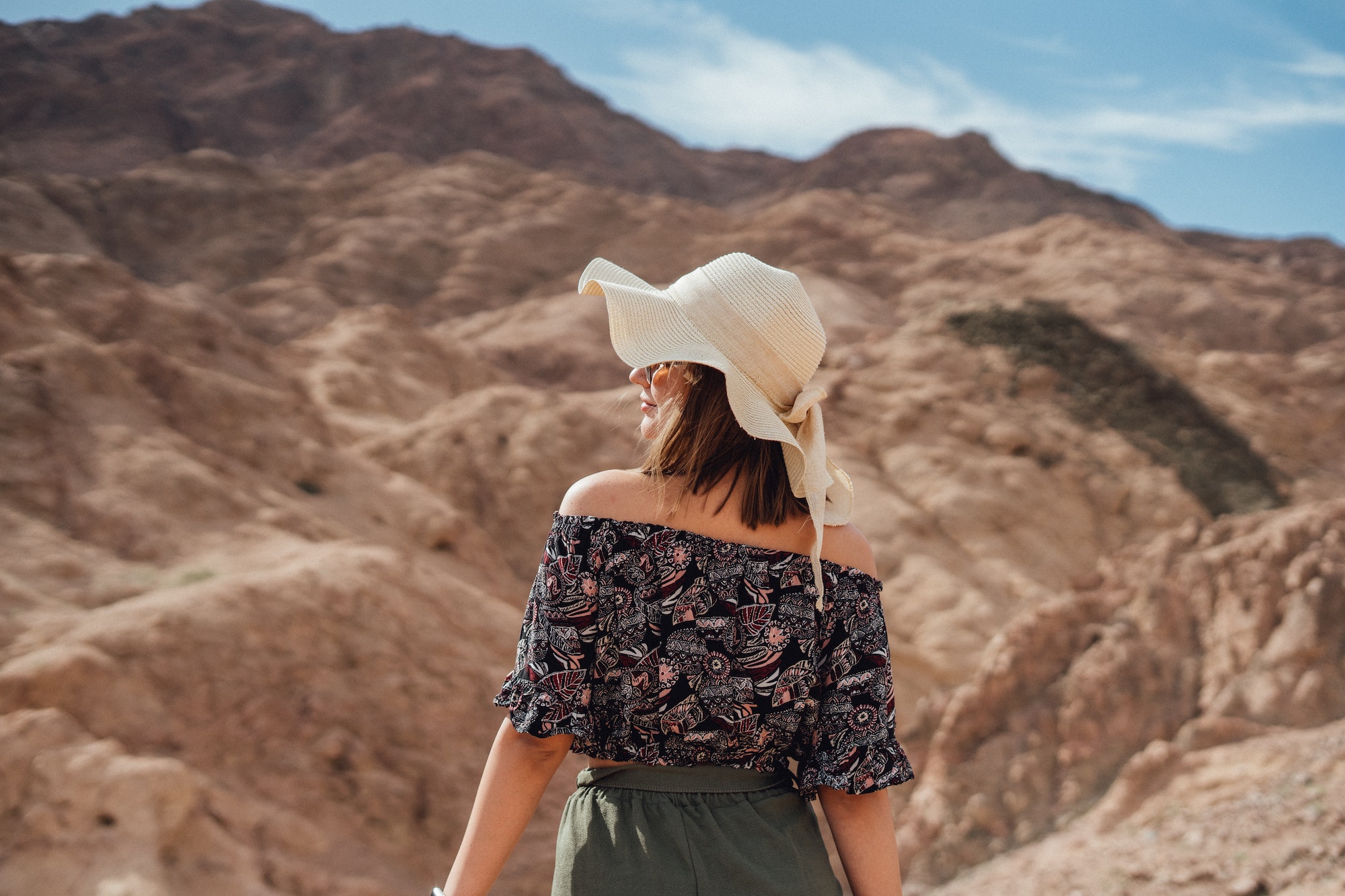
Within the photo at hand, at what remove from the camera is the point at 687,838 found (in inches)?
57.7

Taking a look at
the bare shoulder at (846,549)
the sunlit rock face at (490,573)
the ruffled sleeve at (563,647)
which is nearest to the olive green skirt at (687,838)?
the ruffled sleeve at (563,647)

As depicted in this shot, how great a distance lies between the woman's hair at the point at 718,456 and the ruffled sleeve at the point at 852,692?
17 centimetres

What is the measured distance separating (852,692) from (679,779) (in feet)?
1.01

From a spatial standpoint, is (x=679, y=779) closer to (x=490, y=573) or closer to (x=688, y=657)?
(x=688, y=657)

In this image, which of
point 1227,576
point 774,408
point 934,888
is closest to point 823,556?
point 774,408

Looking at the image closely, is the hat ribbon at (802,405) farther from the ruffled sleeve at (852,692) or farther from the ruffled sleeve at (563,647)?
the ruffled sleeve at (563,647)

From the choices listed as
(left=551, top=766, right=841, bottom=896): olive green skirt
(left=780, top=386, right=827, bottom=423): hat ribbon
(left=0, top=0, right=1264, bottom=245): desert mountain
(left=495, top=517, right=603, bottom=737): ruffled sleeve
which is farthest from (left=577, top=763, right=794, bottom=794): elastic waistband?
(left=0, top=0, right=1264, bottom=245): desert mountain

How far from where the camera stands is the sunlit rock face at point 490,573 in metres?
5.61

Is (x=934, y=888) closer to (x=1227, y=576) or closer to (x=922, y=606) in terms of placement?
(x=1227, y=576)

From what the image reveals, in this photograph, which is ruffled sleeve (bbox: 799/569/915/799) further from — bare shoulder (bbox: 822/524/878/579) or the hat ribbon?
the hat ribbon

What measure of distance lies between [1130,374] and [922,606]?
9771 mm

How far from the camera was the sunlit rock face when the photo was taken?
561 cm

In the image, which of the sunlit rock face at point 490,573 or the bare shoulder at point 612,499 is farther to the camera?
the sunlit rock face at point 490,573

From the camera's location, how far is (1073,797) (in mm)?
7594
